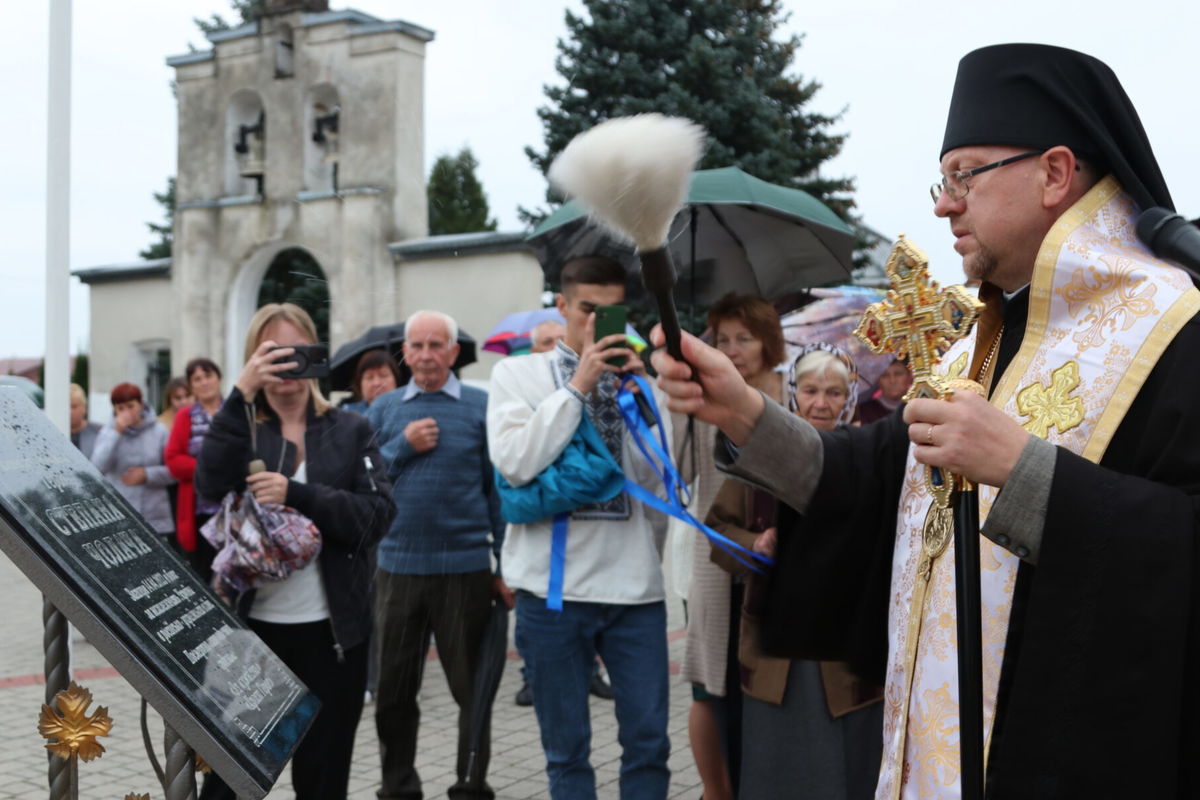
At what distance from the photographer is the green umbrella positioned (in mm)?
5277

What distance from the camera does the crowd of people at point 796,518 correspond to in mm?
1958

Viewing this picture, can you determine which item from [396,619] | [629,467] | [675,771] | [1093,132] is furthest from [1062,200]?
[675,771]

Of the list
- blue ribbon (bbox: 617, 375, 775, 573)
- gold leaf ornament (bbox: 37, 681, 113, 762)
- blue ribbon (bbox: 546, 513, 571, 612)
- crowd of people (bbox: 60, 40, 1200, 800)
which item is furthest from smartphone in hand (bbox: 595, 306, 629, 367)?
gold leaf ornament (bbox: 37, 681, 113, 762)

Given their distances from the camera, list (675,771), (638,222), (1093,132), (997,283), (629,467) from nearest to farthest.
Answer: (638,222) → (1093,132) → (997,283) → (629,467) → (675,771)

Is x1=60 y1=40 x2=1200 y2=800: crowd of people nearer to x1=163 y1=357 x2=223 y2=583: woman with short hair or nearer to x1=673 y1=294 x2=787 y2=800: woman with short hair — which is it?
x1=673 y1=294 x2=787 y2=800: woman with short hair

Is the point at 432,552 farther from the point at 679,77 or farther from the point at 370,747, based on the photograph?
the point at 679,77

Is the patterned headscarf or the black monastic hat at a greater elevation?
the black monastic hat

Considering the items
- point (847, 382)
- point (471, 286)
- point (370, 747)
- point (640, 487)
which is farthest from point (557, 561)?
point (471, 286)

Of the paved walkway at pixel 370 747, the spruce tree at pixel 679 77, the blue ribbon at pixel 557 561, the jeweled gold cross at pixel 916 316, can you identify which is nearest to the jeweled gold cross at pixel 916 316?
the jeweled gold cross at pixel 916 316

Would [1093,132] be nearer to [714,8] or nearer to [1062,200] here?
[1062,200]

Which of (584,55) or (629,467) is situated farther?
(584,55)

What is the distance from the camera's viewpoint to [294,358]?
13.1 ft

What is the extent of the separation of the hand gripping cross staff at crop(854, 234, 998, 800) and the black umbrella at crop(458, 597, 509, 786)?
2995mm

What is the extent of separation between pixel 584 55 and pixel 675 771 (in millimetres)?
11606
